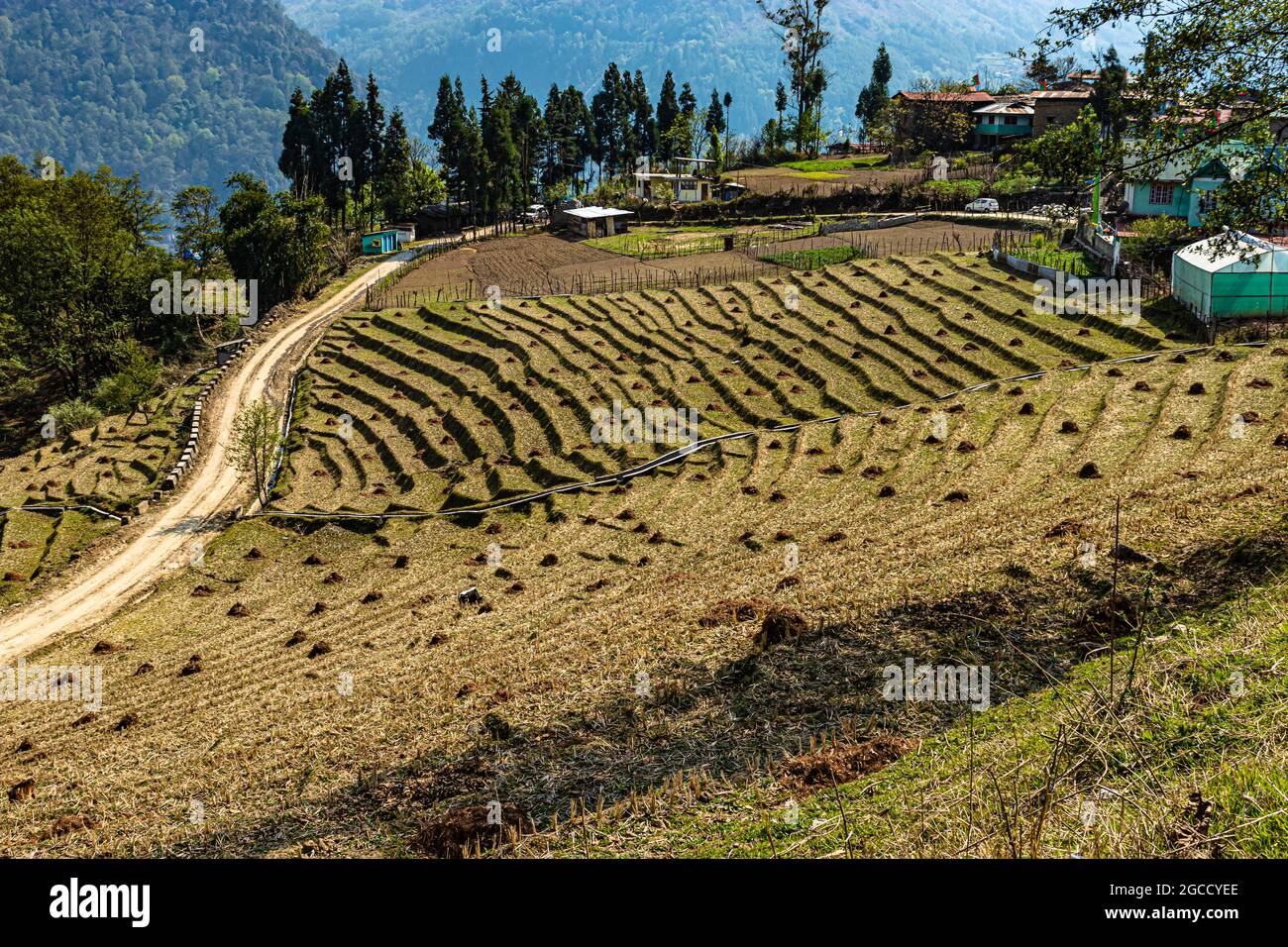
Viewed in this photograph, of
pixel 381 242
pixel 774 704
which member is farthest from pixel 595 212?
pixel 774 704

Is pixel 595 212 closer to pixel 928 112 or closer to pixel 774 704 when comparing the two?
pixel 928 112

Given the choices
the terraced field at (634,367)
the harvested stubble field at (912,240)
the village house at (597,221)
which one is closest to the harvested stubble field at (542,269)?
the village house at (597,221)

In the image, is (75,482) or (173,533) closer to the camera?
(173,533)

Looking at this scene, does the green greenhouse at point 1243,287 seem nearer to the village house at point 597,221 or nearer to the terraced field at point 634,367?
the terraced field at point 634,367

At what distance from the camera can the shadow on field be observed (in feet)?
57.9

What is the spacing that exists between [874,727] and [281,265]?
9208 cm

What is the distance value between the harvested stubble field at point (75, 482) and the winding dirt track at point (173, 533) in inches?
84.1

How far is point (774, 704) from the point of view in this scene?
19.8 metres

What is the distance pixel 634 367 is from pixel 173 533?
28.7m

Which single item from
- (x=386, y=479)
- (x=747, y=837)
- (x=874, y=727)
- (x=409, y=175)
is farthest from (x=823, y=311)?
(x=409, y=175)

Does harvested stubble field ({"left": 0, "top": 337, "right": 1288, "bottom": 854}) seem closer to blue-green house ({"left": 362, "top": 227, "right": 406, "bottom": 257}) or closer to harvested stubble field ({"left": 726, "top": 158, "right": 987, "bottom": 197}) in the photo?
blue-green house ({"left": 362, "top": 227, "right": 406, "bottom": 257})

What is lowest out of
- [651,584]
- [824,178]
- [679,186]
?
[651,584]
